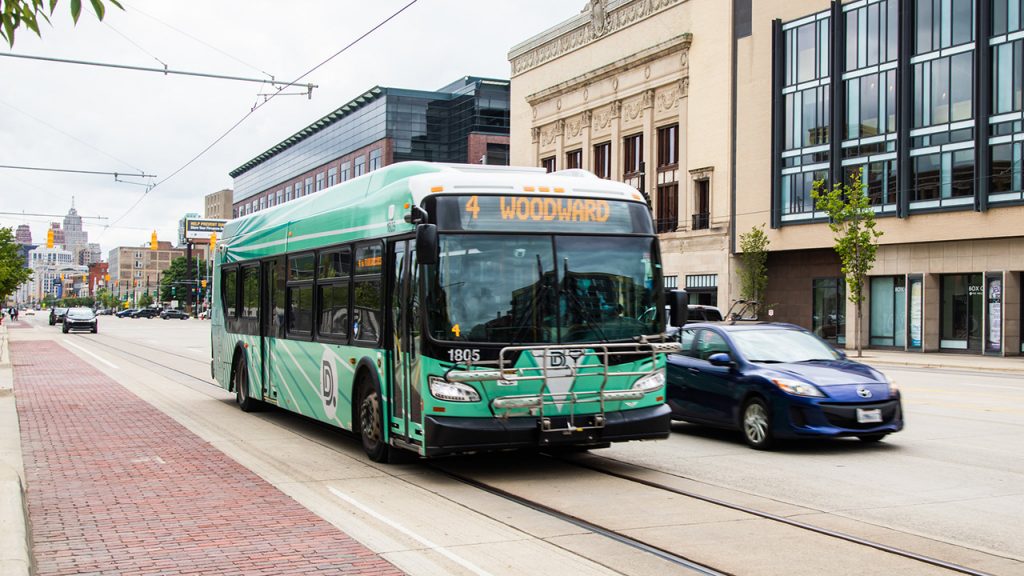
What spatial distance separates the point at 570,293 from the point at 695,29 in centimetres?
4521

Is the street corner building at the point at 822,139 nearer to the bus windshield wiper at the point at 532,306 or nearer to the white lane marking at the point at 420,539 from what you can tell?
the bus windshield wiper at the point at 532,306

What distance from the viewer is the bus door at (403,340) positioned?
9531mm

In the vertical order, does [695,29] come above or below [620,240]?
above

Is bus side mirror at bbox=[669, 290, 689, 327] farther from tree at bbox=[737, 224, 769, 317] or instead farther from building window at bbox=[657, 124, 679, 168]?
building window at bbox=[657, 124, 679, 168]

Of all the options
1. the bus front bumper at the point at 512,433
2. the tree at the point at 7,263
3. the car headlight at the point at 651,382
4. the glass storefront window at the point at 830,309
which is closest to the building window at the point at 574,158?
the glass storefront window at the point at 830,309

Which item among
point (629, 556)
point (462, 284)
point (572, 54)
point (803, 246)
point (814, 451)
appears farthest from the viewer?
point (572, 54)

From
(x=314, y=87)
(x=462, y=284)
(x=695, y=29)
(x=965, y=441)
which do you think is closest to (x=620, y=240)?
(x=462, y=284)

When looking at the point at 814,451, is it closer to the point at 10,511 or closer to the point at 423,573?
the point at 423,573

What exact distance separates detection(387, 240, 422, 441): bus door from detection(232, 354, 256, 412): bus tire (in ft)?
21.8

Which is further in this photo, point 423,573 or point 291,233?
point 291,233

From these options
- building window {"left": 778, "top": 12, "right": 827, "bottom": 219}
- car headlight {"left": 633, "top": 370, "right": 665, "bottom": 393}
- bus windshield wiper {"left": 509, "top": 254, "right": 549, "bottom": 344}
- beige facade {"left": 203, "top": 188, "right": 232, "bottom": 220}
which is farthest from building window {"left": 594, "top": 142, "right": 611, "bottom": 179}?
beige facade {"left": 203, "top": 188, "right": 232, "bottom": 220}

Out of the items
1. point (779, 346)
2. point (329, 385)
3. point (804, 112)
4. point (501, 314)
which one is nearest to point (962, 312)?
point (804, 112)

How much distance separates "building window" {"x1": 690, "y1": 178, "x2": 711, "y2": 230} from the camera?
170 ft

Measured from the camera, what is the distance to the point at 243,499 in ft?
28.5
